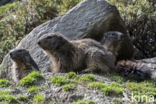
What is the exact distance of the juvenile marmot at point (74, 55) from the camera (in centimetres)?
1129

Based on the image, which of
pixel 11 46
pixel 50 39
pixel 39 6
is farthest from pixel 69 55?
pixel 39 6

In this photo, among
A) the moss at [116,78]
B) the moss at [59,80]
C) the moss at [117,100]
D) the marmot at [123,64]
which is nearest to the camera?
the moss at [117,100]

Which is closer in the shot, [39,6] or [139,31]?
[139,31]

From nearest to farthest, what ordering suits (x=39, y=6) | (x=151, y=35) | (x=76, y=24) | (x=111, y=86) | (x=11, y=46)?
(x=111, y=86) < (x=76, y=24) < (x=151, y=35) < (x=11, y=46) < (x=39, y=6)

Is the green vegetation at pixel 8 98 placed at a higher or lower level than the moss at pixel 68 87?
higher

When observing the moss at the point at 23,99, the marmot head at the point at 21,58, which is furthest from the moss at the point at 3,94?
the marmot head at the point at 21,58

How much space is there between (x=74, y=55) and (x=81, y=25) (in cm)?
244

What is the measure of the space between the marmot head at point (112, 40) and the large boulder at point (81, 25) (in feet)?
2.45

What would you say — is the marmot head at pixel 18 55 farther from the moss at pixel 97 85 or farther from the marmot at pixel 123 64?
the moss at pixel 97 85

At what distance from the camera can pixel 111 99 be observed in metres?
8.16

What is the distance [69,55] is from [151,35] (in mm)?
6166

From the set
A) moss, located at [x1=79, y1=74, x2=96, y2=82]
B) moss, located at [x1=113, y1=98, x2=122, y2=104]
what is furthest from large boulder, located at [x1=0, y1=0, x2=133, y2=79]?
moss, located at [x1=113, y1=98, x2=122, y2=104]

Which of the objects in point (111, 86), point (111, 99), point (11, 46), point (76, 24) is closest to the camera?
point (111, 99)

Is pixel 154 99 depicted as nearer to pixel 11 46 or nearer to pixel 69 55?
pixel 69 55
